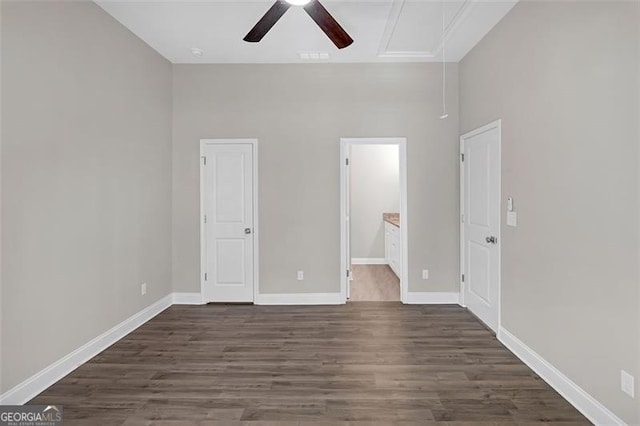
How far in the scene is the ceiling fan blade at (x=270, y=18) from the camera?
235cm

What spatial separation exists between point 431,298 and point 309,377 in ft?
7.68

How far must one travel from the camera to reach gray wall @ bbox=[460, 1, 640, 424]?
1948mm

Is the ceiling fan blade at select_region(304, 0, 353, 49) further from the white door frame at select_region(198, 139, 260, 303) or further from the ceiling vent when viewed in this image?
the white door frame at select_region(198, 139, 260, 303)

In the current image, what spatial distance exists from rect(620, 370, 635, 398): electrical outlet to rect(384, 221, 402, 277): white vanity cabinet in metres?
3.85

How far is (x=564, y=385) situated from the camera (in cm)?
243

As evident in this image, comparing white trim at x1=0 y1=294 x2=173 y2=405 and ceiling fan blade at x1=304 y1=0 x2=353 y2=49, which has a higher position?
ceiling fan blade at x1=304 y1=0 x2=353 y2=49

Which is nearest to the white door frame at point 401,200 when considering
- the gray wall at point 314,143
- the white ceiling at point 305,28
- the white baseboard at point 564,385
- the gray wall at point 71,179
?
the gray wall at point 314,143

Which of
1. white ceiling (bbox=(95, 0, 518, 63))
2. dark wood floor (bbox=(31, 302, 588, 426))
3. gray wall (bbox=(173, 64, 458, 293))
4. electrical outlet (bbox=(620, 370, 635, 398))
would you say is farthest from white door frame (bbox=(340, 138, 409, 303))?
electrical outlet (bbox=(620, 370, 635, 398))

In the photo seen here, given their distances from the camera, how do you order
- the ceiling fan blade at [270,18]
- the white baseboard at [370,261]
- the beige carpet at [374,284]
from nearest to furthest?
the ceiling fan blade at [270,18] → the beige carpet at [374,284] → the white baseboard at [370,261]

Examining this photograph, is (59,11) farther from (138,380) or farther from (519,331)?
(519,331)

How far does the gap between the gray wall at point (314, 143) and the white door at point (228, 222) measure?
144mm

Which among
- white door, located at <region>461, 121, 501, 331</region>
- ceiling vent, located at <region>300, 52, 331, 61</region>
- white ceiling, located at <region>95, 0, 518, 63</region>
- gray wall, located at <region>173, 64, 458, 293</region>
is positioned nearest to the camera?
white ceiling, located at <region>95, 0, 518, 63</region>

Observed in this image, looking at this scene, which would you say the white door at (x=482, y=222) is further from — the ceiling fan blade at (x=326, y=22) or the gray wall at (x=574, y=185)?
the ceiling fan blade at (x=326, y=22)

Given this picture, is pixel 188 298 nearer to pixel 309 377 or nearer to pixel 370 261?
pixel 309 377
